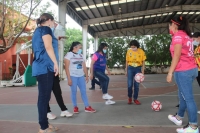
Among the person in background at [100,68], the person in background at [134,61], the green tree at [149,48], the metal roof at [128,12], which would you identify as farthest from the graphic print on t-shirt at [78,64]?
the green tree at [149,48]

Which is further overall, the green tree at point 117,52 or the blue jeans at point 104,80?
the green tree at point 117,52

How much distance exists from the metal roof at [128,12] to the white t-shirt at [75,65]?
15.3 meters

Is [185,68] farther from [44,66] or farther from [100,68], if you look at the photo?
[100,68]

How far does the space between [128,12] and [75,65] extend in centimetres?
2262

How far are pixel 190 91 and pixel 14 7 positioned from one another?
1546 cm

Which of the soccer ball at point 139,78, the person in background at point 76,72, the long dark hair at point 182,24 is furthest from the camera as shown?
the soccer ball at point 139,78

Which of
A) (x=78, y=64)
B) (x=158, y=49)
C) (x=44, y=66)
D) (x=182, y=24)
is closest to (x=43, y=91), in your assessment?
(x=44, y=66)

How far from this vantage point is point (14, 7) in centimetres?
1606

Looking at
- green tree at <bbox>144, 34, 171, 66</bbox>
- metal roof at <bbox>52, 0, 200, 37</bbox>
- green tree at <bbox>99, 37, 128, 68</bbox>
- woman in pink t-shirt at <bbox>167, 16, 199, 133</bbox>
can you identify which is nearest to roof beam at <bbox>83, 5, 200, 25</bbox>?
metal roof at <bbox>52, 0, 200, 37</bbox>

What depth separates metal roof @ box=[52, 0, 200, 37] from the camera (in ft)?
73.8

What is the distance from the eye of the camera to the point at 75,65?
517 cm

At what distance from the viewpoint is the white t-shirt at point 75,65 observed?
5111mm

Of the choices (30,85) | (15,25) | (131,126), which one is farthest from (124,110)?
(15,25)

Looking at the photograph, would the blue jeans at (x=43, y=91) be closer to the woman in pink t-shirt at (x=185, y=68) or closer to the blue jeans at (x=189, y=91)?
the woman in pink t-shirt at (x=185, y=68)
